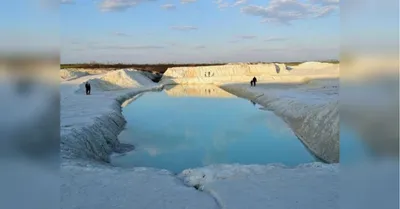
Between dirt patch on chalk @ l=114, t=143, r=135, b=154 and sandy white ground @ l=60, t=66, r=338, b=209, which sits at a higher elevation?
sandy white ground @ l=60, t=66, r=338, b=209

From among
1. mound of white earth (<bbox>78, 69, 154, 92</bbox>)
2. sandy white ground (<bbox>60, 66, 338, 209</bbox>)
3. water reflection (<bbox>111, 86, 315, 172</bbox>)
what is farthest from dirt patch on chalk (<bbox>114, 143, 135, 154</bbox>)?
mound of white earth (<bbox>78, 69, 154, 92</bbox>)

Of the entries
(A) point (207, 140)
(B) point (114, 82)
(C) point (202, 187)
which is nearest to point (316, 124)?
(A) point (207, 140)

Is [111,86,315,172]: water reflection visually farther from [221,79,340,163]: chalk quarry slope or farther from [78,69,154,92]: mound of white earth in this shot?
[78,69,154,92]: mound of white earth

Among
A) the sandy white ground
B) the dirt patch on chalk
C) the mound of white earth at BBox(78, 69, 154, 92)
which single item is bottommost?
the dirt patch on chalk

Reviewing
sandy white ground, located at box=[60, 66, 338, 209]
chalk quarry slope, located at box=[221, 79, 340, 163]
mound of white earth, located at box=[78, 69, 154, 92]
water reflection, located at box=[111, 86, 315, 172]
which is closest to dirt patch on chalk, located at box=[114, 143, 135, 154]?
water reflection, located at box=[111, 86, 315, 172]

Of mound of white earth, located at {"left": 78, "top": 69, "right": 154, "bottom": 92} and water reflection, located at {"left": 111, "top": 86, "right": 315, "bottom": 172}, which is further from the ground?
mound of white earth, located at {"left": 78, "top": 69, "right": 154, "bottom": 92}

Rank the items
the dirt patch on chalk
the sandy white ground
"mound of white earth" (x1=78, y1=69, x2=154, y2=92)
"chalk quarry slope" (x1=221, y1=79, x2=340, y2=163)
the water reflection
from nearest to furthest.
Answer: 1. the sandy white ground
2. the water reflection
3. "chalk quarry slope" (x1=221, y1=79, x2=340, y2=163)
4. the dirt patch on chalk
5. "mound of white earth" (x1=78, y1=69, x2=154, y2=92)

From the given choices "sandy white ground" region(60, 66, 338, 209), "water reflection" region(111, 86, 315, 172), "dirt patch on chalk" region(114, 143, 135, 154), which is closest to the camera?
"sandy white ground" region(60, 66, 338, 209)

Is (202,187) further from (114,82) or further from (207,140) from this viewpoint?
(114,82)

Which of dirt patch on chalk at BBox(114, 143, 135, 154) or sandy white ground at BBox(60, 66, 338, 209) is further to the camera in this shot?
dirt patch on chalk at BBox(114, 143, 135, 154)

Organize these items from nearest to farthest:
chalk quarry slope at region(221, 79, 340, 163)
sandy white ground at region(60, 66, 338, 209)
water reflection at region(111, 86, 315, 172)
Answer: sandy white ground at region(60, 66, 338, 209) < water reflection at region(111, 86, 315, 172) < chalk quarry slope at region(221, 79, 340, 163)

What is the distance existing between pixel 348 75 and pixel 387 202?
21.2 inches

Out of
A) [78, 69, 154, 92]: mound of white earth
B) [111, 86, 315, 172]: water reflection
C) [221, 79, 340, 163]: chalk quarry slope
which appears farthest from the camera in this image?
[78, 69, 154, 92]: mound of white earth

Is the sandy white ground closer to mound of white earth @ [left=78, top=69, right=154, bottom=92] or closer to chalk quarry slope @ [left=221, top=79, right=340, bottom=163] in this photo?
chalk quarry slope @ [left=221, top=79, right=340, bottom=163]
